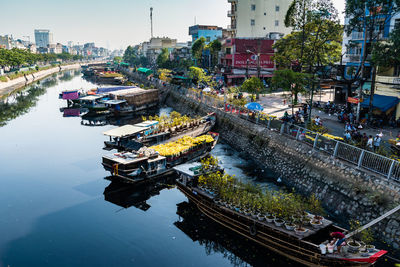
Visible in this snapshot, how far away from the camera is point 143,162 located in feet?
85.4

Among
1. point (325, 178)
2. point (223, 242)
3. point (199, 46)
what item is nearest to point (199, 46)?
point (199, 46)

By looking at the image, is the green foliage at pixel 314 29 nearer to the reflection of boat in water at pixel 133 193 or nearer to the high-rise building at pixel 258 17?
the reflection of boat in water at pixel 133 193

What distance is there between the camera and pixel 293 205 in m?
17.4

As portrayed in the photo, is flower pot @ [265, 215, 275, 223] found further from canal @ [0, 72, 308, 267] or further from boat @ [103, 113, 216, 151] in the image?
→ boat @ [103, 113, 216, 151]

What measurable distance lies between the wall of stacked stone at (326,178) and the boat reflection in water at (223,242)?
6112mm

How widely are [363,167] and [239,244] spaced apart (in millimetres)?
10101

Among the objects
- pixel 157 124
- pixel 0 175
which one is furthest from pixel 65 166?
pixel 157 124

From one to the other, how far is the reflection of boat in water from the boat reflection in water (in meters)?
3.83

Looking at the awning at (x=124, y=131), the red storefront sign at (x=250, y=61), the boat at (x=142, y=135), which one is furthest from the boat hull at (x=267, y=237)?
the red storefront sign at (x=250, y=61)

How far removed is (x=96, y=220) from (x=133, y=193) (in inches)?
187

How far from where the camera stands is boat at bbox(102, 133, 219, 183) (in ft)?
82.5

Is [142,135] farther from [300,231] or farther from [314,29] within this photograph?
[314,29]

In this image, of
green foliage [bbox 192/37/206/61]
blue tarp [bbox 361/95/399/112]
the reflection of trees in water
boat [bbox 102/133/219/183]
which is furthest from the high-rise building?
boat [bbox 102/133/219/183]

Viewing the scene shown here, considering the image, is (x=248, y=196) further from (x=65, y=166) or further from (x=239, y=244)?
(x=65, y=166)
